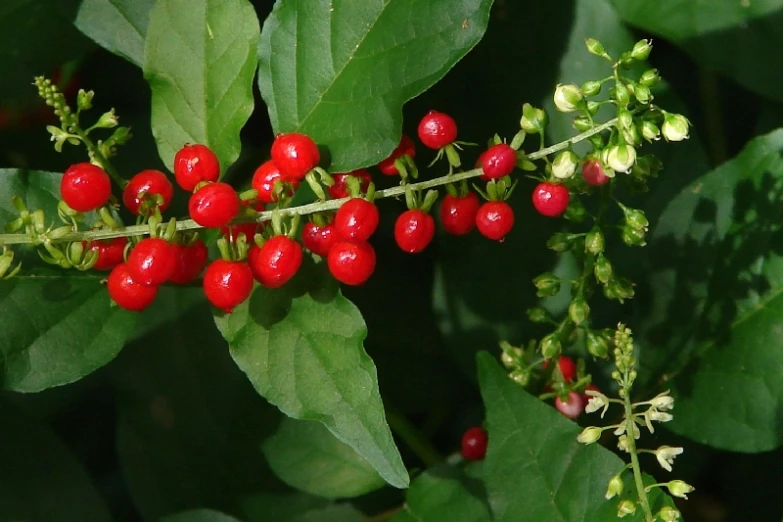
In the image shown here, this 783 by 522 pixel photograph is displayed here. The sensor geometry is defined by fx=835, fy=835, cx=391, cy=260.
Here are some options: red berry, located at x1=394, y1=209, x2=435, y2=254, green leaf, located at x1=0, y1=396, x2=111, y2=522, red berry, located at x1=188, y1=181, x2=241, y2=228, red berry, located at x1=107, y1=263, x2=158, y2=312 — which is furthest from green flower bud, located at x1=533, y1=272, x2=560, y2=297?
green leaf, located at x1=0, y1=396, x2=111, y2=522

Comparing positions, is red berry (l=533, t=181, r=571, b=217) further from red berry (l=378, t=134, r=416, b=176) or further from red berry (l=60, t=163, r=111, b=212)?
red berry (l=60, t=163, r=111, b=212)

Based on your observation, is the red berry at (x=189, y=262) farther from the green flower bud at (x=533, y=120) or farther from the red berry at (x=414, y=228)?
the green flower bud at (x=533, y=120)

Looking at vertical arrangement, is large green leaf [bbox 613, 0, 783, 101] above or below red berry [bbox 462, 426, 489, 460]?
above

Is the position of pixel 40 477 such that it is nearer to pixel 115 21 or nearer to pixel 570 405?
pixel 115 21

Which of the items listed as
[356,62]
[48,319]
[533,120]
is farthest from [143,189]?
[533,120]

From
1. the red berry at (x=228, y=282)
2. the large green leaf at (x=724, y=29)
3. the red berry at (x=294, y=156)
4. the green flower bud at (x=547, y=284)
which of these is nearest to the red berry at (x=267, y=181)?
the red berry at (x=294, y=156)

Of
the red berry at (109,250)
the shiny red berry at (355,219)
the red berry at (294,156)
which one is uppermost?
the red berry at (294,156)
